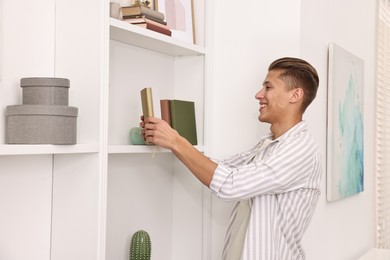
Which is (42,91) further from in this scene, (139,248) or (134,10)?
(139,248)

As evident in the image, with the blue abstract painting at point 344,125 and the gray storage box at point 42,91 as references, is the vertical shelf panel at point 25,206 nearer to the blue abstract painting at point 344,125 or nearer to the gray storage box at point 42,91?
the gray storage box at point 42,91

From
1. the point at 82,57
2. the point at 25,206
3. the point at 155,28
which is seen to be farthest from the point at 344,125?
the point at 25,206

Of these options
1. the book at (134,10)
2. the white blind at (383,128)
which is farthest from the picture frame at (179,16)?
the white blind at (383,128)

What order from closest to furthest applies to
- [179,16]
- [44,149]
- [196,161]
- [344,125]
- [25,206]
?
[44,149] → [25,206] → [196,161] → [179,16] → [344,125]

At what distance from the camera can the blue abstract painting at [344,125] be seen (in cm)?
250

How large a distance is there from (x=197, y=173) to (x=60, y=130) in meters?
0.51

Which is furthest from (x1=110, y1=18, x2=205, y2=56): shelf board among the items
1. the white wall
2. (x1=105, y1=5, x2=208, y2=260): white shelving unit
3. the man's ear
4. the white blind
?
the white blind

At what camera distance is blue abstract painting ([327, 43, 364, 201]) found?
2.50m

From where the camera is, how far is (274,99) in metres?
1.94

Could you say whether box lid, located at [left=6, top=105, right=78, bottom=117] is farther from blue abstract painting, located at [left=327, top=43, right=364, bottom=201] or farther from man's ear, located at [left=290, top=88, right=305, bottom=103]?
blue abstract painting, located at [left=327, top=43, right=364, bottom=201]

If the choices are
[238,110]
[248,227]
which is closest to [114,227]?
[248,227]

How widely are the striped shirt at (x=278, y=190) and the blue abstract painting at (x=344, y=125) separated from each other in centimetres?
63

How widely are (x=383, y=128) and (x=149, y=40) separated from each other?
7.30 ft

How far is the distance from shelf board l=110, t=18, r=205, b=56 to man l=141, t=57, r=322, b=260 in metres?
0.33
